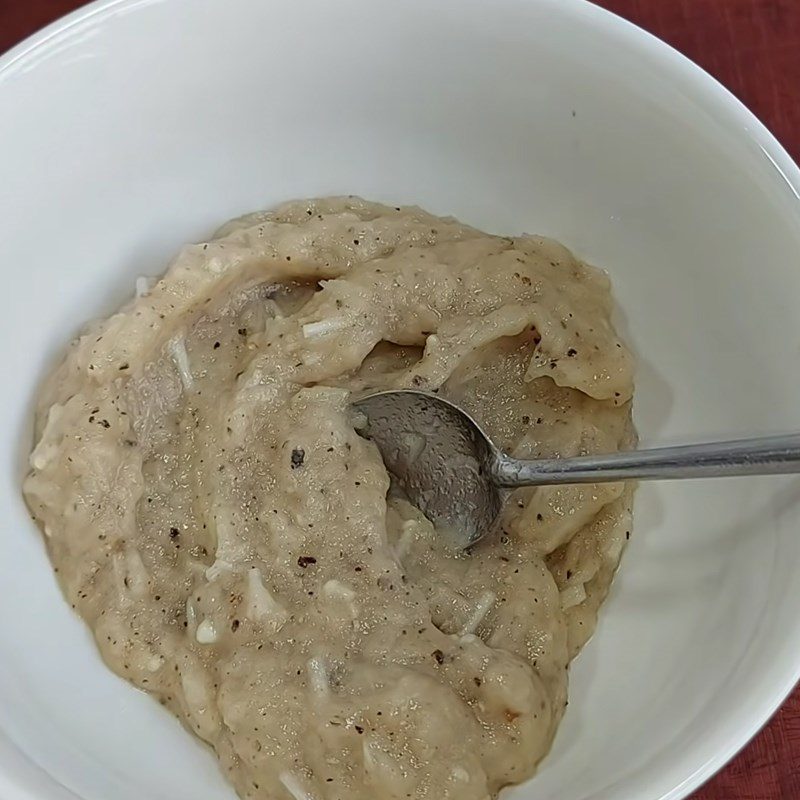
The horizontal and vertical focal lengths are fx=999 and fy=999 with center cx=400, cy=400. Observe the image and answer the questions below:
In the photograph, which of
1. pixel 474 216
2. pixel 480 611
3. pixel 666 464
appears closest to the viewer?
pixel 666 464

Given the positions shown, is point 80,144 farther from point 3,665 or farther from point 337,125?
point 3,665

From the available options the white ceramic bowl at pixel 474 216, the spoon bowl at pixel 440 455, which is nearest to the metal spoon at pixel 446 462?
the spoon bowl at pixel 440 455

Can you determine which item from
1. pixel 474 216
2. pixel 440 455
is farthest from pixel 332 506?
pixel 474 216

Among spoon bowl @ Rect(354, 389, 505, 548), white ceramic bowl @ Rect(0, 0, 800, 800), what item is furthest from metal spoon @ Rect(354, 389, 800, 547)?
white ceramic bowl @ Rect(0, 0, 800, 800)

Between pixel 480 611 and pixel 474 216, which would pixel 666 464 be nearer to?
pixel 480 611

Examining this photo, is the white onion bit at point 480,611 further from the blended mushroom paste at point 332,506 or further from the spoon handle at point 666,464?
the spoon handle at point 666,464

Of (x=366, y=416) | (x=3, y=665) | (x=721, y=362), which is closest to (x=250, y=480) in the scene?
(x=366, y=416)
